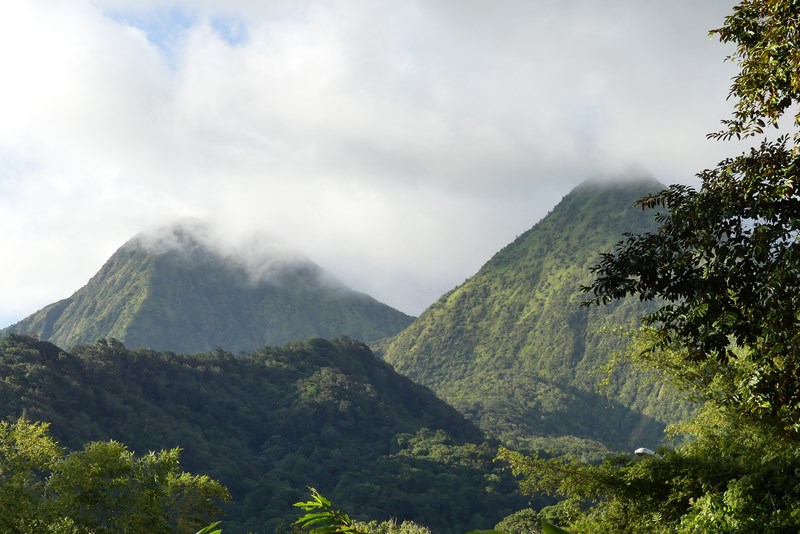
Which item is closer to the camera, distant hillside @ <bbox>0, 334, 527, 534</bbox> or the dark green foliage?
the dark green foliage

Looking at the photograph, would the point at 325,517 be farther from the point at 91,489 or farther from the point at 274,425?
the point at 274,425

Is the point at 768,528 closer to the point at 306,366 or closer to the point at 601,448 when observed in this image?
the point at 306,366

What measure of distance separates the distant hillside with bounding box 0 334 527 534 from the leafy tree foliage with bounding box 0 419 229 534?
46.6 meters

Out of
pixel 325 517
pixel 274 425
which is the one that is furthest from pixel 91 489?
pixel 274 425

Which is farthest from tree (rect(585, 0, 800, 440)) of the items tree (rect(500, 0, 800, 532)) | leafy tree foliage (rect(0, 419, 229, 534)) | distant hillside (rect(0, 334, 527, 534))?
distant hillside (rect(0, 334, 527, 534))

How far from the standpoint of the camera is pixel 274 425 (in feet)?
429

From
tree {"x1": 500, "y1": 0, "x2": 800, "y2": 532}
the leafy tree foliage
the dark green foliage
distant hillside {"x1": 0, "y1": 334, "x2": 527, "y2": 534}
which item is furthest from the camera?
distant hillside {"x1": 0, "y1": 334, "x2": 527, "y2": 534}

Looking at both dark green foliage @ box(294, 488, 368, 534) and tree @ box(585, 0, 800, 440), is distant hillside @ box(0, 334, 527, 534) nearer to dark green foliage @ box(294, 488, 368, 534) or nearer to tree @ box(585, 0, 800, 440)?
tree @ box(585, 0, 800, 440)

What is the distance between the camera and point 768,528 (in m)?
10.8

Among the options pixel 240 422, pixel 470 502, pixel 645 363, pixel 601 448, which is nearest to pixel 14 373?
pixel 240 422

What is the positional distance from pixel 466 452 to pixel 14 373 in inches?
2790

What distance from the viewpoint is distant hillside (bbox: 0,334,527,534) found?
9575 cm

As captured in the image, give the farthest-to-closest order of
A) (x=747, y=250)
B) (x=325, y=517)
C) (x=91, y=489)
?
1. (x=91, y=489)
2. (x=747, y=250)
3. (x=325, y=517)

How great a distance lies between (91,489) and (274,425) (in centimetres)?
10756
